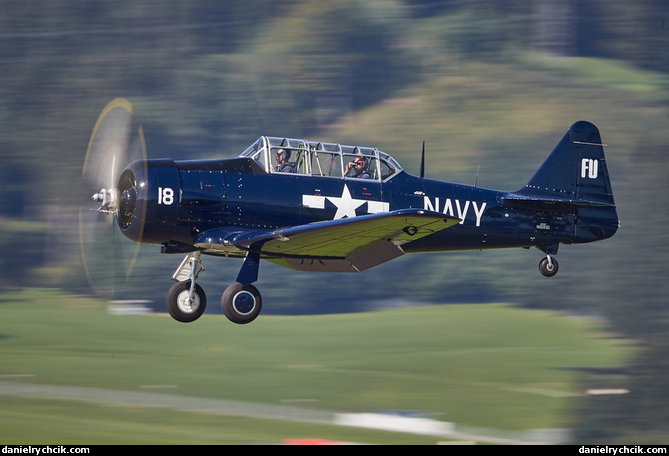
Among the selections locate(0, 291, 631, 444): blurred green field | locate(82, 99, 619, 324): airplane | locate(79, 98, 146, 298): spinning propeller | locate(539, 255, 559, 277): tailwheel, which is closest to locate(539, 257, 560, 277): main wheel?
locate(539, 255, 559, 277): tailwheel

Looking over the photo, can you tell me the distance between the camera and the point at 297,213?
13500 mm

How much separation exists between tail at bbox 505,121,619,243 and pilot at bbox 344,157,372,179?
8.30ft

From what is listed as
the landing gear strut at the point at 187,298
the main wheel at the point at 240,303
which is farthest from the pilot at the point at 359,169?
the landing gear strut at the point at 187,298

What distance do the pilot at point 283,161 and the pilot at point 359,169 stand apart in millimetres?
910

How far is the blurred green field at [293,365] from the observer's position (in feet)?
87.8

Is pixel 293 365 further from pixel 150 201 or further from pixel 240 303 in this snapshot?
pixel 150 201

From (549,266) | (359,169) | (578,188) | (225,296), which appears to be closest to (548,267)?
(549,266)

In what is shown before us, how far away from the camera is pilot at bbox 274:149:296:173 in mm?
13641

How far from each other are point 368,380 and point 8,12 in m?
46.7

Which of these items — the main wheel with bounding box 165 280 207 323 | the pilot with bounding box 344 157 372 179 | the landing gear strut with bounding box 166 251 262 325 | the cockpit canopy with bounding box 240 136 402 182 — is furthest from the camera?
the pilot with bounding box 344 157 372 179

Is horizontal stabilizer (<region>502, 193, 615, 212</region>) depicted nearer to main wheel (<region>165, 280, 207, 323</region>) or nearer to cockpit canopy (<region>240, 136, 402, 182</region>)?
cockpit canopy (<region>240, 136, 402, 182</region>)

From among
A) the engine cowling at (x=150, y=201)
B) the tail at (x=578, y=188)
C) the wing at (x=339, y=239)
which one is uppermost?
the tail at (x=578, y=188)

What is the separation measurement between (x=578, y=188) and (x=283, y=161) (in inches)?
215

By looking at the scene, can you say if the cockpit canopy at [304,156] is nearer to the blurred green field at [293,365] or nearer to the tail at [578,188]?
the tail at [578,188]
